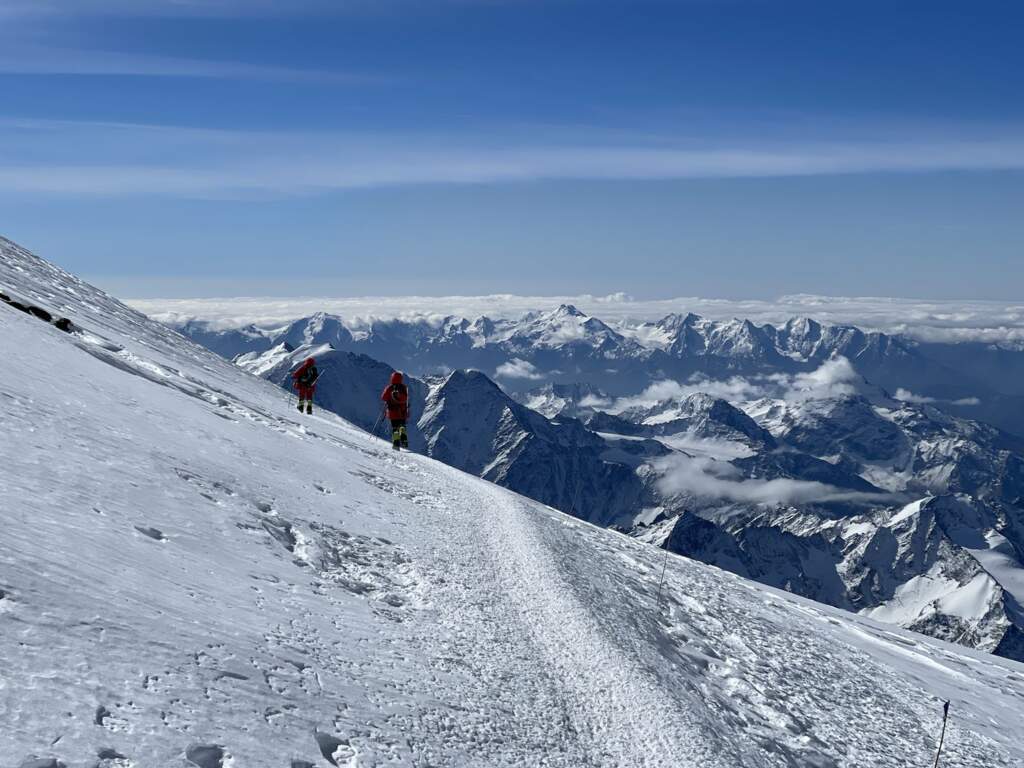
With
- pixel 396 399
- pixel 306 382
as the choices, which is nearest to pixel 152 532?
pixel 396 399

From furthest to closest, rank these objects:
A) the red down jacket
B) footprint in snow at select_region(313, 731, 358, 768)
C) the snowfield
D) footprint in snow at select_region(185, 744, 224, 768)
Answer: the red down jacket, footprint in snow at select_region(313, 731, 358, 768), the snowfield, footprint in snow at select_region(185, 744, 224, 768)

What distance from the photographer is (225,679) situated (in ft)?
29.7

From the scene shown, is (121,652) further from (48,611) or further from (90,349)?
(90,349)

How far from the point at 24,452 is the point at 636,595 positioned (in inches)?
519

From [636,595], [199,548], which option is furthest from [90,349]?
[636,595]

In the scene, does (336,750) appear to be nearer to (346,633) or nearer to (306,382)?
(346,633)

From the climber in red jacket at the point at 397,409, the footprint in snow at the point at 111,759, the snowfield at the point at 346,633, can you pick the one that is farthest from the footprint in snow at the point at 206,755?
the climber in red jacket at the point at 397,409

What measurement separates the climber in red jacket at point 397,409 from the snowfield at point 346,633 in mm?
8343

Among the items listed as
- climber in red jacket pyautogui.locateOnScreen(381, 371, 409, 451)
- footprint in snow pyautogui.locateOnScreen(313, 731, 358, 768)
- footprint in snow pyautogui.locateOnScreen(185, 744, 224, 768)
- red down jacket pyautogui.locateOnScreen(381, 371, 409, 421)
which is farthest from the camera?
red down jacket pyautogui.locateOnScreen(381, 371, 409, 421)

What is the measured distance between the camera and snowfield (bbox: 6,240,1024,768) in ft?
27.5

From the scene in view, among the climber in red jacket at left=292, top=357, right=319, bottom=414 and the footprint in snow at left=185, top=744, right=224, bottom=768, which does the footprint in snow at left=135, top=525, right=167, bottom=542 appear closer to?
the footprint in snow at left=185, top=744, right=224, bottom=768

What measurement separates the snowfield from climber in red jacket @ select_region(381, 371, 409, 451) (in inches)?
328

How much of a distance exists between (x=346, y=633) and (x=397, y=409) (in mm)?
22075

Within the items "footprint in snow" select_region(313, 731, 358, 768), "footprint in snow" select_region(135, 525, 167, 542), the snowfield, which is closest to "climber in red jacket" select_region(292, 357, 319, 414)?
the snowfield
